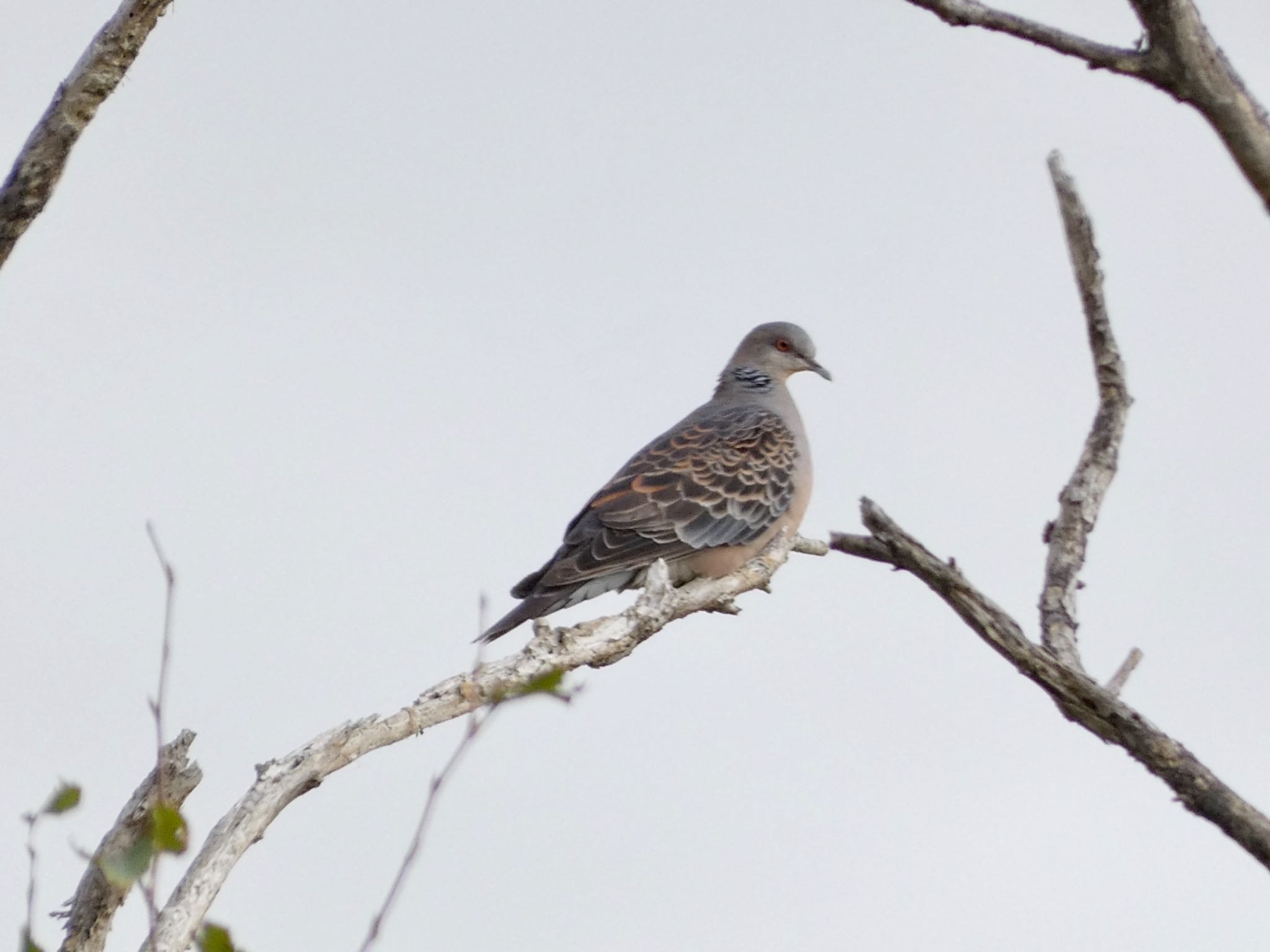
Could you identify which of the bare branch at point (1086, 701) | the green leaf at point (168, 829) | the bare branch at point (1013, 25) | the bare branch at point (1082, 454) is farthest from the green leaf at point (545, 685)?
the bare branch at point (1082, 454)

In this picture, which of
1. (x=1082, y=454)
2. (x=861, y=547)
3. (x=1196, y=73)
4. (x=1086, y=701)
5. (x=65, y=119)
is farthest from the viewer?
(x=1082, y=454)

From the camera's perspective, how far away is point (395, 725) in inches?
161

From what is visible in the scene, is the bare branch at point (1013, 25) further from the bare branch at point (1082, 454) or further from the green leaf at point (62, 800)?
the green leaf at point (62, 800)

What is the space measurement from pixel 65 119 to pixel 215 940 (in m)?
2.55

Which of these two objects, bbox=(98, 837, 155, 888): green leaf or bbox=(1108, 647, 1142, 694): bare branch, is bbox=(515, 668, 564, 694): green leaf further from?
bbox=(1108, 647, 1142, 694): bare branch

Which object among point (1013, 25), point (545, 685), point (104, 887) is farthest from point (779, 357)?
point (545, 685)

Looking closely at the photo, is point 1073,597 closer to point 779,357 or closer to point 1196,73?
point 1196,73

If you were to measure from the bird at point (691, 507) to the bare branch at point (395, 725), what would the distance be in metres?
1.44

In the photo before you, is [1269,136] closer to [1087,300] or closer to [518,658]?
[1087,300]

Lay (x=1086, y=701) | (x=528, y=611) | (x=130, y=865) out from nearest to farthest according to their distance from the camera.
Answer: (x=130, y=865) < (x=1086, y=701) < (x=528, y=611)

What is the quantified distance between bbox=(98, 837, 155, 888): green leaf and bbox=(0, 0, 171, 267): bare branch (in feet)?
7.32

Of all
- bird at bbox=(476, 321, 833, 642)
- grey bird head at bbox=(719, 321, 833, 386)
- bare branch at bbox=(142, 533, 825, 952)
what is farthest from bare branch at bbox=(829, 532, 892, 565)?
grey bird head at bbox=(719, 321, 833, 386)

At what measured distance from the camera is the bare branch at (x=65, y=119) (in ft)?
13.4

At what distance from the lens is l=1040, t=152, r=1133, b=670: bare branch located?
5.37 metres
